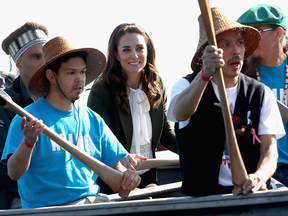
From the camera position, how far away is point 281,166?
3.53m

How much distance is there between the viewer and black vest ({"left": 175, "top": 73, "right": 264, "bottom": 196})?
257cm

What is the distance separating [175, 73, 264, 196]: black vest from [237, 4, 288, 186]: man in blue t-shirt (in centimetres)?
109

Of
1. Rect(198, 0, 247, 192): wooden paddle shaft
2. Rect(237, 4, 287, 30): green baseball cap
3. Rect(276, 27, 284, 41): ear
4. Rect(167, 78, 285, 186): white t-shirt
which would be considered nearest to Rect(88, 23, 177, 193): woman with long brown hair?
Rect(237, 4, 287, 30): green baseball cap

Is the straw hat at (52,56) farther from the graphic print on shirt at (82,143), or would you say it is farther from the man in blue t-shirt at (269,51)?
the man in blue t-shirt at (269,51)

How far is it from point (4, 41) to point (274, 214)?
314 centimetres

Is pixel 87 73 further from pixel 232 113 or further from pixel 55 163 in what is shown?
pixel 232 113

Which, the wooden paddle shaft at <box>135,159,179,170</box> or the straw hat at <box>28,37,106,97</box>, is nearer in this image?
the straw hat at <box>28,37,106,97</box>

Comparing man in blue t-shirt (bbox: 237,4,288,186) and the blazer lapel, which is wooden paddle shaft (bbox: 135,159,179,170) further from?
man in blue t-shirt (bbox: 237,4,288,186)

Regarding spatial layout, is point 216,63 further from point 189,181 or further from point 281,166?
point 281,166

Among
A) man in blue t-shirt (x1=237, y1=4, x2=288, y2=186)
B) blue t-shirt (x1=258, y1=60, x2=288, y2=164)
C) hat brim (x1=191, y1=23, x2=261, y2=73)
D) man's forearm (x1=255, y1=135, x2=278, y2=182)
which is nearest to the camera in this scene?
man's forearm (x1=255, y1=135, x2=278, y2=182)

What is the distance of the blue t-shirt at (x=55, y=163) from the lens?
2746mm

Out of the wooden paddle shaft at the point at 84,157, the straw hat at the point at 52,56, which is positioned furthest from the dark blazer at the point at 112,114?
the wooden paddle shaft at the point at 84,157

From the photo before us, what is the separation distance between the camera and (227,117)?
7.65 ft

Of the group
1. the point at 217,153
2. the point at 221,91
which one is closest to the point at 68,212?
the point at 217,153
